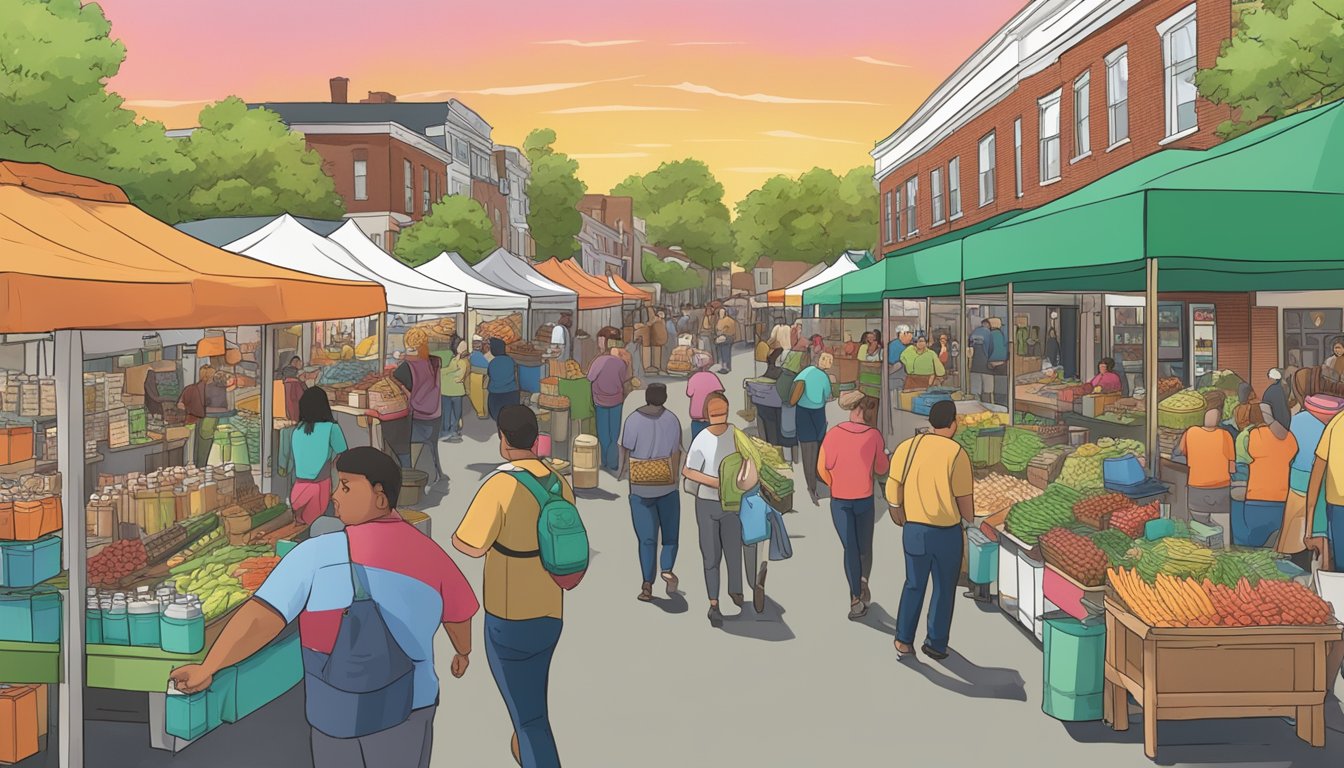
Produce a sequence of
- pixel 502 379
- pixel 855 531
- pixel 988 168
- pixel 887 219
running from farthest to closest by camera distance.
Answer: pixel 887 219
pixel 988 168
pixel 502 379
pixel 855 531

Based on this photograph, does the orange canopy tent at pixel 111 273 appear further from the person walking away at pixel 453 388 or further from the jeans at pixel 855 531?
the person walking away at pixel 453 388

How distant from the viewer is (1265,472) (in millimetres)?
9609

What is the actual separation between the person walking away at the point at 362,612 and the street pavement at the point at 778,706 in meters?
2.14

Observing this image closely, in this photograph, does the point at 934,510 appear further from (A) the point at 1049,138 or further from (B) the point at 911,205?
(B) the point at 911,205

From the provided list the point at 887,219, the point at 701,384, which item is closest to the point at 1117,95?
the point at 701,384

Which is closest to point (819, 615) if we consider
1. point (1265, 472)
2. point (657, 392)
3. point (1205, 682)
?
point (657, 392)

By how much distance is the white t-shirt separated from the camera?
838 cm

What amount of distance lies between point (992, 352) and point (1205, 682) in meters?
22.3

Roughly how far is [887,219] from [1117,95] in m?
24.1

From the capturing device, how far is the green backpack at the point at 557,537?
510 centimetres

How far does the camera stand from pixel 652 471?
9.02m

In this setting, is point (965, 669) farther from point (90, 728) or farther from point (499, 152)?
point (499, 152)

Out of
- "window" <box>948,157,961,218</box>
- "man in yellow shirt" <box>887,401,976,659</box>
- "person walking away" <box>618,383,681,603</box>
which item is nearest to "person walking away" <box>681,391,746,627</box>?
"person walking away" <box>618,383,681,603</box>

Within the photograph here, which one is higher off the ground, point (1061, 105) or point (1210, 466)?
point (1061, 105)
